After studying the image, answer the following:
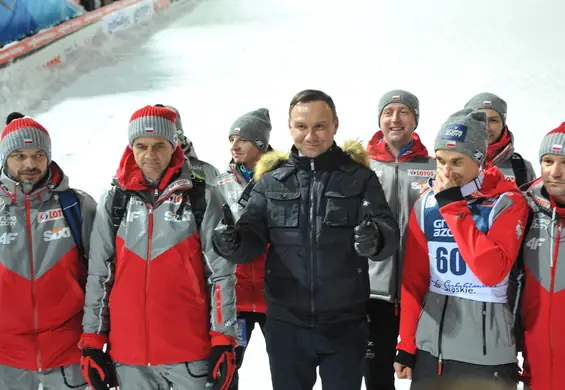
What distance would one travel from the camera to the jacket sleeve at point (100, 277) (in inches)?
119

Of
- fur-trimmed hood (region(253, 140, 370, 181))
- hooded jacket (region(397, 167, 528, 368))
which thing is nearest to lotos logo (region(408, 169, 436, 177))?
hooded jacket (region(397, 167, 528, 368))

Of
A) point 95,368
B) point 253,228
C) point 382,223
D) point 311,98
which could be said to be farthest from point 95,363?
point 311,98

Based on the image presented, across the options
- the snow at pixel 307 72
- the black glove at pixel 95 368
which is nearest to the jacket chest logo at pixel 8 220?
the black glove at pixel 95 368

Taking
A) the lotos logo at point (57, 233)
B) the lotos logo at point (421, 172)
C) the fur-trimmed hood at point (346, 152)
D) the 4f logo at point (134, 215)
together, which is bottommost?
the lotos logo at point (57, 233)

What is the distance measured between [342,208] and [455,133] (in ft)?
1.96

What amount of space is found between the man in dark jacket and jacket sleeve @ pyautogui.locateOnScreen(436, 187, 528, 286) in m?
0.26

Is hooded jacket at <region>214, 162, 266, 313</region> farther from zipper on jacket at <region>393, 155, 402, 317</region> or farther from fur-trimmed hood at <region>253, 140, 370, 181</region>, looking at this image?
zipper on jacket at <region>393, 155, 402, 317</region>

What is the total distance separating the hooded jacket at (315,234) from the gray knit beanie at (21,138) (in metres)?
1.12

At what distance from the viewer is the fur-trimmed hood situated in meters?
2.97

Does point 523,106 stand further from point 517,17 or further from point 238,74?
point 517,17

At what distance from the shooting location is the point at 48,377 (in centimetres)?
312

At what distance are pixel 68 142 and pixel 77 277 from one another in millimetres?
A: 5915

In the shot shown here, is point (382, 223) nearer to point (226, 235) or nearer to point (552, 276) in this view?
point (226, 235)

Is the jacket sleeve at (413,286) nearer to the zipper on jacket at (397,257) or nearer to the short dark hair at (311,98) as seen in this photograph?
the zipper on jacket at (397,257)
